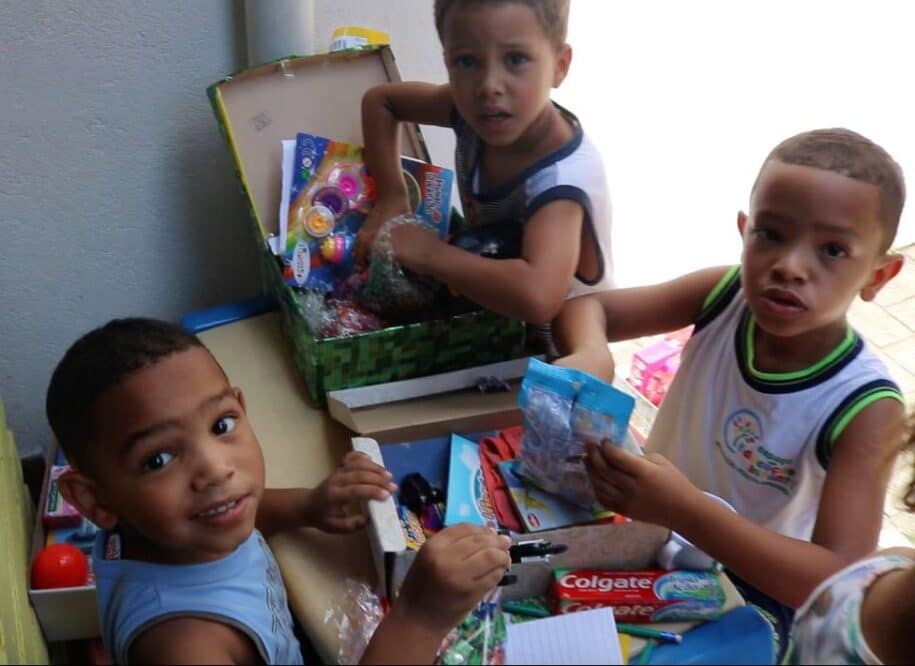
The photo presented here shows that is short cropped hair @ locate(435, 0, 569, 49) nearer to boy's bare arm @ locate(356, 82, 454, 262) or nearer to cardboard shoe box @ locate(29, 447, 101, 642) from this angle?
boy's bare arm @ locate(356, 82, 454, 262)

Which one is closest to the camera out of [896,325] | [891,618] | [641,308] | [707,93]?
[891,618]

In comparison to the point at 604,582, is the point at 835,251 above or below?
above

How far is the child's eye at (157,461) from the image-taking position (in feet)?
2.27

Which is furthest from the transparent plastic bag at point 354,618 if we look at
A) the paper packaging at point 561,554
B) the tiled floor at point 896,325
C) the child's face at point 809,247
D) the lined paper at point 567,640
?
the tiled floor at point 896,325

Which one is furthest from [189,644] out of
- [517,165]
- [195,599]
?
[517,165]

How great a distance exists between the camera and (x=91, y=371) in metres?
0.70

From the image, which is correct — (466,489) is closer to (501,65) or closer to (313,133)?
(501,65)

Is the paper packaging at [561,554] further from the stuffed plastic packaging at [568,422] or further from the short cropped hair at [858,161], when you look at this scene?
the short cropped hair at [858,161]

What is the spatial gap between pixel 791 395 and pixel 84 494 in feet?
2.10

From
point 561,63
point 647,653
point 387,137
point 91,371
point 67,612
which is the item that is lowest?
point 67,612

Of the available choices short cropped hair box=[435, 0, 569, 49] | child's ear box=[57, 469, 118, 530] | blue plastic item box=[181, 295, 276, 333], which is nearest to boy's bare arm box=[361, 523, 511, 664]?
child's ear box=[57, 469, 118, 530]

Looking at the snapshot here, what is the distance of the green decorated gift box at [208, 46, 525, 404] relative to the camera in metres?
0.99

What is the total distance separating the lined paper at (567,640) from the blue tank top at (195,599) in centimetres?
19

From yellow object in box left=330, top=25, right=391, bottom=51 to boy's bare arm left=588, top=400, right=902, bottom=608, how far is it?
62 cm
